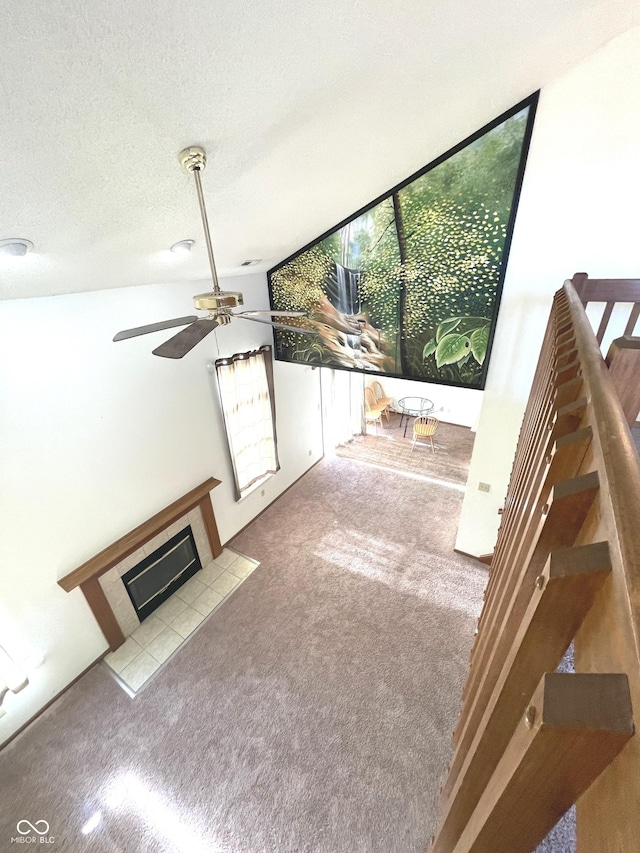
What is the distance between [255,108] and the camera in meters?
1.44

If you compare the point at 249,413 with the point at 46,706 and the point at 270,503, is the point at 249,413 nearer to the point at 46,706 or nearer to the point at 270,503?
the point at 270,503

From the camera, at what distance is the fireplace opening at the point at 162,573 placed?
3.47 m

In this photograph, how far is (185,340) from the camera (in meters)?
1.45

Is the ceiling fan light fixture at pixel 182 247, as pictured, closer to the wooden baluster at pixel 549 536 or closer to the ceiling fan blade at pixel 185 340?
the ceiling fan blade at pixel 185 340

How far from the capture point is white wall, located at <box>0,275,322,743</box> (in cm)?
247

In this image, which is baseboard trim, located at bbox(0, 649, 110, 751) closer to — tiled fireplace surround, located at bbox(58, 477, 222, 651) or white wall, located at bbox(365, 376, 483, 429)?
tiled fireplace surround, located at bbox(58, 477, 222, 651)

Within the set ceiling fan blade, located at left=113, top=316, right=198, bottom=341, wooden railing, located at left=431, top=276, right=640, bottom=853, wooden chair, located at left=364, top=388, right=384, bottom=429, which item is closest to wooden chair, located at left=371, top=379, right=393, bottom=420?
wooden chair, located at left=364, top=388, right=384, bottom=429

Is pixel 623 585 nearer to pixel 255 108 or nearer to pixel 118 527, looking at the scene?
pixel 255 108

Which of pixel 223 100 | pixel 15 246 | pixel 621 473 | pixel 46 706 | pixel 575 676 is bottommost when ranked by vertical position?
pixel 46 706

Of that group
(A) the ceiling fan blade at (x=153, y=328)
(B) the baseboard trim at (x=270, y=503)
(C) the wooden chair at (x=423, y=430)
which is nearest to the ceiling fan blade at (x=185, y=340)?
(A) the ceiling fan blade at (x=153, y=328)

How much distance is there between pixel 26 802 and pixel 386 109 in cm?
479

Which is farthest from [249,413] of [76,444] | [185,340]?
[185,340]

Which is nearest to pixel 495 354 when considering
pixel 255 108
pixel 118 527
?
pixel 255 108

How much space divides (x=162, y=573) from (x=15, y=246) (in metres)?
3.13
